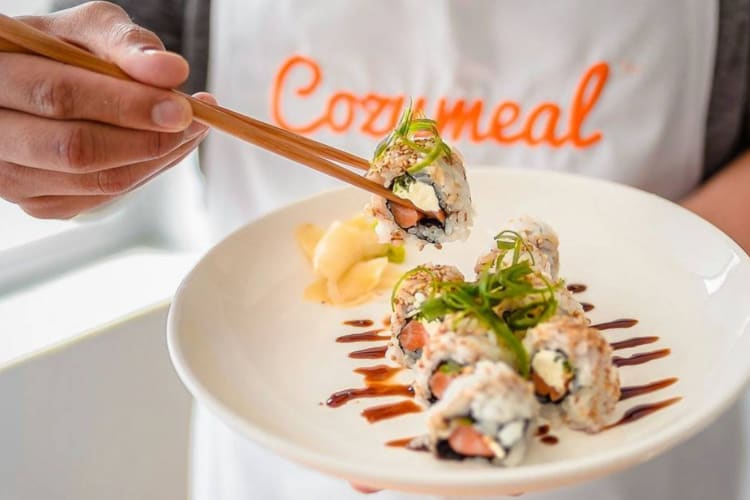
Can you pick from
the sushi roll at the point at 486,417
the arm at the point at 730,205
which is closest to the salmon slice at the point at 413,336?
the sushi roll at the point at 486,417

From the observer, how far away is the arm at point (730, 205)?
5.25 ft

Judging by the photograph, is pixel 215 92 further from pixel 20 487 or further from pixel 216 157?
pixel 20 487

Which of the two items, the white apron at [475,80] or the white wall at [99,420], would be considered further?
the white wall at [99,420]

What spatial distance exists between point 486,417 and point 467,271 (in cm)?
56

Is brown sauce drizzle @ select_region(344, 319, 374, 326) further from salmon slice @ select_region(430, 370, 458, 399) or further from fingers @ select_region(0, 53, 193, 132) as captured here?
fingers @ select_region(0, 53, 193, 132)

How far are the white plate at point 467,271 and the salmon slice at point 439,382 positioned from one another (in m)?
0.07

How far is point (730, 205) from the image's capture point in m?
1.60

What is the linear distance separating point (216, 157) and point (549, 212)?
692 millimetres

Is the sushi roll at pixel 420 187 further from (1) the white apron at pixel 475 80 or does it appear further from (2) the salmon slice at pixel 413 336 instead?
(1) the white apron at pixel 475 80

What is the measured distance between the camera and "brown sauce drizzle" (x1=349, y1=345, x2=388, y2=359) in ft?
4.32

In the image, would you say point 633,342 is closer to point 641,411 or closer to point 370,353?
point 641,411

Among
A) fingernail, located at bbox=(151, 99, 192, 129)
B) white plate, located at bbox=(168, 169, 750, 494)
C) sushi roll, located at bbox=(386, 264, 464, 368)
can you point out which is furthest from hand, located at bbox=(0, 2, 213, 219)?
sushi roll, located at bbox=(386, 264, 464, 368)

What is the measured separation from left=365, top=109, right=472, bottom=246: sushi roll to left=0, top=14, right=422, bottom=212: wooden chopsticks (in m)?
0.02

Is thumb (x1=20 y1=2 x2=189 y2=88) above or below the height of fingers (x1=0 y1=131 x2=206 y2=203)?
above
